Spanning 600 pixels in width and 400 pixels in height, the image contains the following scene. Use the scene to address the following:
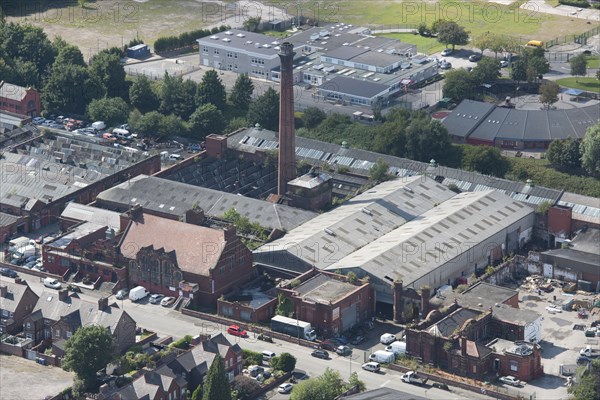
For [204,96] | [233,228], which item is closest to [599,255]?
[233,228]

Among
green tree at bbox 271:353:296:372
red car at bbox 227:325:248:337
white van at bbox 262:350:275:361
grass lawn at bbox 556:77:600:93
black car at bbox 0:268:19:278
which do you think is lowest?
red car at bbox 227:325:248:337

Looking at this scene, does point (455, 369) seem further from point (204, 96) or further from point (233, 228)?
point (204, 96)

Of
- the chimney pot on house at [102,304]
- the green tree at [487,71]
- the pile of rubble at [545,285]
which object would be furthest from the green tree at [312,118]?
the chimney pot on house at [102,304]

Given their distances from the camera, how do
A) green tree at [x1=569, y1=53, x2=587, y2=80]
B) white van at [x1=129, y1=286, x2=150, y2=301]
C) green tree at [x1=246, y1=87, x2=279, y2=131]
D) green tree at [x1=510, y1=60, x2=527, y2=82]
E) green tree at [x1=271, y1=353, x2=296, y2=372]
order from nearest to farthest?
green tree at [x1=271, y1=353, x2=296, y2=372]
white van at [x1=129, y1=286, x2=150, y2=301]
green tree at [x1=246, y1=87, x2=279, y2=131]
green tree at [x1=510, y1=60, x2=527, y2=82]
green tree at [x1=569, y1=53, x2=587, y2=80]

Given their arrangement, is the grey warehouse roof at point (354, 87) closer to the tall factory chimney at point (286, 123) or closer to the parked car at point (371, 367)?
the tall factory chimney at point (286, 123)

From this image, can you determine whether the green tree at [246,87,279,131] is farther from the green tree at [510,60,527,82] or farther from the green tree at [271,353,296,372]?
the green tree at [271,353,296,372]

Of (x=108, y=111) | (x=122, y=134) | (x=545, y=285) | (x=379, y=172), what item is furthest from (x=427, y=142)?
(x=108, y=111)

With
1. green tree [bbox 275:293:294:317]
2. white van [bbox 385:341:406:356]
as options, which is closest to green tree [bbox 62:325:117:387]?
green tree [bbox 275:293:294:317]
